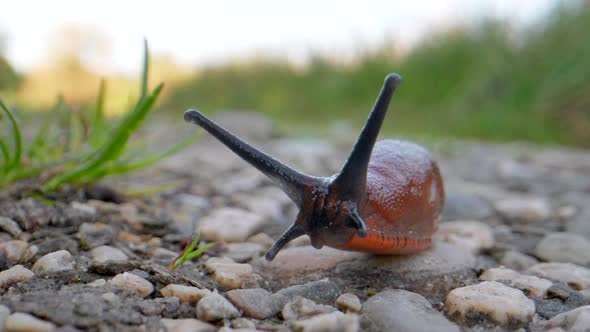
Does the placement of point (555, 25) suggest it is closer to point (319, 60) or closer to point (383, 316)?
point (319, 60)

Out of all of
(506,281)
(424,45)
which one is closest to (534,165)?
(506,281)

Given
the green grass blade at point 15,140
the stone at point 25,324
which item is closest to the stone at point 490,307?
the stone at point 25,324

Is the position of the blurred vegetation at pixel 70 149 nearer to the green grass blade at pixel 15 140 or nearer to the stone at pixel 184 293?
the green grass blade at pixel 15 140

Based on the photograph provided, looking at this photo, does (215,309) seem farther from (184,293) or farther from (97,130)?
(97,130)

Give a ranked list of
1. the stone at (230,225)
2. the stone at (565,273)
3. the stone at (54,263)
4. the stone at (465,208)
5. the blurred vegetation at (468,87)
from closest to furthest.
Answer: the stone at (54,263) → the stone at (565,273) → the stone at (230,225) → the stone at (465,208) → the blurred vegetation at (468,87)

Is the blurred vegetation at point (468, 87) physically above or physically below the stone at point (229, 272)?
above
